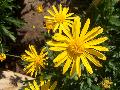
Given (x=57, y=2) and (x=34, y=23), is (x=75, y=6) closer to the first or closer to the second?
(x=57, y=2)

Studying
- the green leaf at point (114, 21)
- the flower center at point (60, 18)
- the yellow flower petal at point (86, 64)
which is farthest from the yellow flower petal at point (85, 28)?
the flower center at point (60, 18)

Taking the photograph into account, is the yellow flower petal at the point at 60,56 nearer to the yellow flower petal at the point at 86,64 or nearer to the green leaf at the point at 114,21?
the yellow flower petal at the point at 86,64

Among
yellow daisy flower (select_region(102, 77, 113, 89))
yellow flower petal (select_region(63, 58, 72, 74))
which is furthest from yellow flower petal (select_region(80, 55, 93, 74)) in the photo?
yellow daisy flower (select_region(102, 77, 113, 89))

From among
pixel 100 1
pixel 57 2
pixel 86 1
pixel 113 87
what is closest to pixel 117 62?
pixel 113 87

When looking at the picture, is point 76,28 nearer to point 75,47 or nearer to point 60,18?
point 75,47

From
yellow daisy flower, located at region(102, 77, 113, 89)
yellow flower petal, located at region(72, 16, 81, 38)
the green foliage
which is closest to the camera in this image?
yellow flower petal, located at region(72, 16, 81, 38)

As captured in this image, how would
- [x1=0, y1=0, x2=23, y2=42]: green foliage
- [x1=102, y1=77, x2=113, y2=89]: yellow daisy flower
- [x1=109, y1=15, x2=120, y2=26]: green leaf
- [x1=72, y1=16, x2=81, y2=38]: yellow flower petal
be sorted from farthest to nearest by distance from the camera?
[x1=0, y1=0, x2=23, y2=42]: green foliage → [x1=102, y1=77, x2=113, y2=89]: yellow daisy flower → [x1=109, y1=15, x2=120, y2=26]: green leaf → [x1=72, y1=16, x2=81, y2=38]: yellow flower petal

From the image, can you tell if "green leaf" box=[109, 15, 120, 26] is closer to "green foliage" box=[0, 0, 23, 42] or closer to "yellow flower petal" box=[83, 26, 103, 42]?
"yellow flower petal" box=[83, 26, 103, 42]
